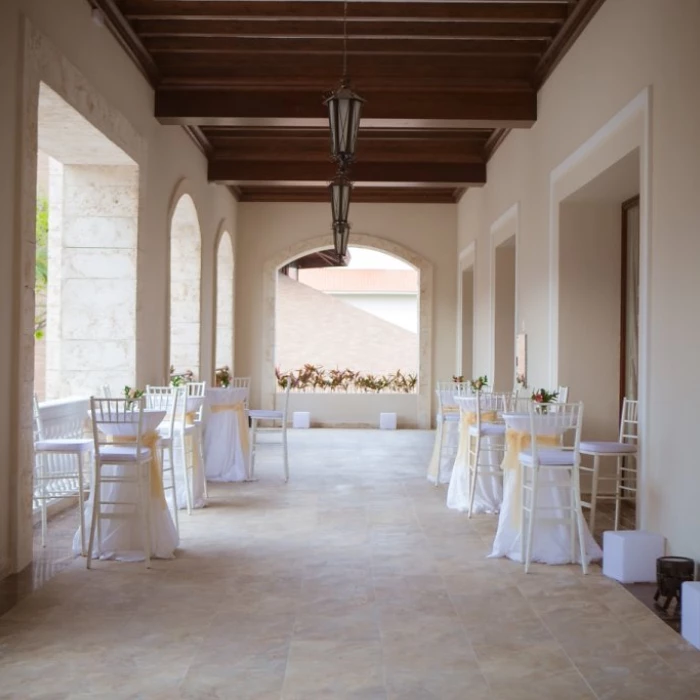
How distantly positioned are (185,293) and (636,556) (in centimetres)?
746

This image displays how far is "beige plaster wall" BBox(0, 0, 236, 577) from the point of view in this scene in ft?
16.0

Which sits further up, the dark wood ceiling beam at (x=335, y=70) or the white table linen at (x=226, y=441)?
the dark wood ceiling beam at (x=335, y=70)

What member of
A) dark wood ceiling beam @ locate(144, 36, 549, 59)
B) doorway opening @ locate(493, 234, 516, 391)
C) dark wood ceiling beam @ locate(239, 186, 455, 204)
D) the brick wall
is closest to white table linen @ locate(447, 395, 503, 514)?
dark wood ceiling beam @ locate(144, 36, 549, 59)

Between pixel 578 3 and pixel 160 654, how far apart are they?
17.4ft

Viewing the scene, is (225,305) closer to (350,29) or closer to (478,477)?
(350,29)

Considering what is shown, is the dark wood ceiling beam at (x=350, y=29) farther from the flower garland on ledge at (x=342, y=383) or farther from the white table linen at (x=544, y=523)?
the flower garland on ledge at (x=342, y=383)

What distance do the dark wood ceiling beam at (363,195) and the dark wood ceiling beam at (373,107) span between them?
18.5 ft

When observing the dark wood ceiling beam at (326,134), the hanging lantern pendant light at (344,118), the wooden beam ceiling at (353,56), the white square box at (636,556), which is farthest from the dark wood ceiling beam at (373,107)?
the white square box at (636,556)

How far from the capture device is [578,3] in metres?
6.54

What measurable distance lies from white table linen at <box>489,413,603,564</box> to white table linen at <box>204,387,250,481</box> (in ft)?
11.9

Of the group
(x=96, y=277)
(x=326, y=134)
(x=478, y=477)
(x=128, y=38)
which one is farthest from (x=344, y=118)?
(x=326, y=134)

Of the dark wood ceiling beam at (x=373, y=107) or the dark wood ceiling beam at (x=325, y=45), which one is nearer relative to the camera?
the dark wood ceiling beam at (x=325, y=45)

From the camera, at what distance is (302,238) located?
14758mm

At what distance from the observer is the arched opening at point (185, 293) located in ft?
36.5
